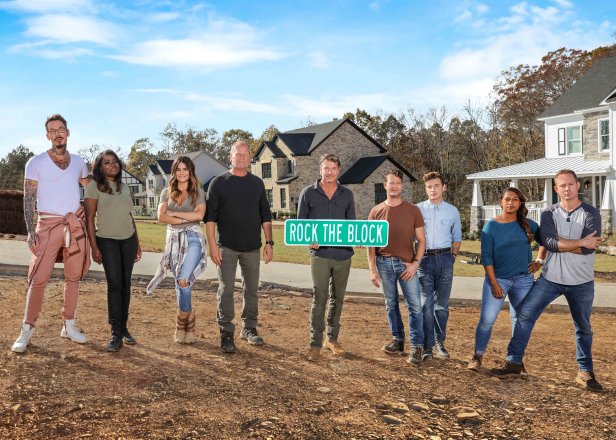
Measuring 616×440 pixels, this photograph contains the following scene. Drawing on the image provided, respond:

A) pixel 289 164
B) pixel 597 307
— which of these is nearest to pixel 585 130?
pixel 597 307

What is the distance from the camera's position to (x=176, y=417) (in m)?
4.39

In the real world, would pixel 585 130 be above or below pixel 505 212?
above

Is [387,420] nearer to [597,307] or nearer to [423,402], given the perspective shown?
[423,402]

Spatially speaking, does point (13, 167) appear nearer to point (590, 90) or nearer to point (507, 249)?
point (590, 90)

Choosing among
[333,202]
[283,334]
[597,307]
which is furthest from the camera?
[597,307]

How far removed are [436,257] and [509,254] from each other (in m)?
0.79

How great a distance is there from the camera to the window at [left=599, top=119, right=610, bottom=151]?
25.6 m

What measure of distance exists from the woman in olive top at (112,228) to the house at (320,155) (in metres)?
35.0

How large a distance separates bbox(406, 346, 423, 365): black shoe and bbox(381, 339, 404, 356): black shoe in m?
0.34

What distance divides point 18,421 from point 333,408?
2413 millimetres

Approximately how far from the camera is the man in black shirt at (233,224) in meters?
6.12

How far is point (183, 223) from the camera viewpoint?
6.27 m

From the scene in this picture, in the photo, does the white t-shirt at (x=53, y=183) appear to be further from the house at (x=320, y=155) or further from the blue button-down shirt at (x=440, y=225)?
the house at (x=320, y=155)

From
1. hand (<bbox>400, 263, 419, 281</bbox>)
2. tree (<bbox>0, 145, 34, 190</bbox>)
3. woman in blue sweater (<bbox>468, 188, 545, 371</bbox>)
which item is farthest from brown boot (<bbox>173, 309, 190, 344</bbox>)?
tree (<bbox>0, 145, 34, 190</bbox>)
